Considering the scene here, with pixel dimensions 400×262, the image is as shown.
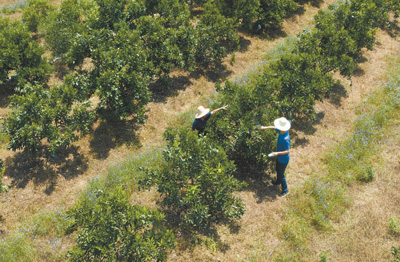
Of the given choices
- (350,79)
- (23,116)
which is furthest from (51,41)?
(350,79)

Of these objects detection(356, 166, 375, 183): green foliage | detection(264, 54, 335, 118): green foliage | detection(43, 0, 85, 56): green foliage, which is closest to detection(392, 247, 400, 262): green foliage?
detection(356, 166, 375, 183): green foliage

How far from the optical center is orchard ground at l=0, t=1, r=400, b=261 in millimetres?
7371

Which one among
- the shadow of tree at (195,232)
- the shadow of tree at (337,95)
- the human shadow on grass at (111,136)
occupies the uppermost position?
the human shadow on grass at (111,136)

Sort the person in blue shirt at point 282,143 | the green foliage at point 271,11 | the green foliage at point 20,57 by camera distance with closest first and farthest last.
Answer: the person in blue shirt at point 282,143 → the green foliage at point 20,57 → the green foliage at point 271,11

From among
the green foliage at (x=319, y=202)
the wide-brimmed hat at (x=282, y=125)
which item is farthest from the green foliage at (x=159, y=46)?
the green foliage at (x=319, y=202)

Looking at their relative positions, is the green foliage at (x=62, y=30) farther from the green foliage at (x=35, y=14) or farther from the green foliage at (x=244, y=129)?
the green foliage at (x=244, y=129)

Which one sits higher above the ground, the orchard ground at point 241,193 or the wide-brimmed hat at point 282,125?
the wide-brimmed hat at point 282,125

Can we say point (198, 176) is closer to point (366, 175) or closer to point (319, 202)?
point (319, 202)

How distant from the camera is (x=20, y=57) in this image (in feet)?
35.3

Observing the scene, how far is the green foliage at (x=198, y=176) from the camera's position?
711 centimetres

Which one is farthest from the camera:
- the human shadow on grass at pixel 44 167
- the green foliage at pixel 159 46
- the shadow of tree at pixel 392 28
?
the shadow of tree at pixel 392 28

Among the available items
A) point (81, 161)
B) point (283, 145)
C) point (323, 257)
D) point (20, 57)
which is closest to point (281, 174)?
point (283, 145)

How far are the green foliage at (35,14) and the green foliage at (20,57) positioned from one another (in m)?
3.43

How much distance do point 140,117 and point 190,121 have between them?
69.5 inches
